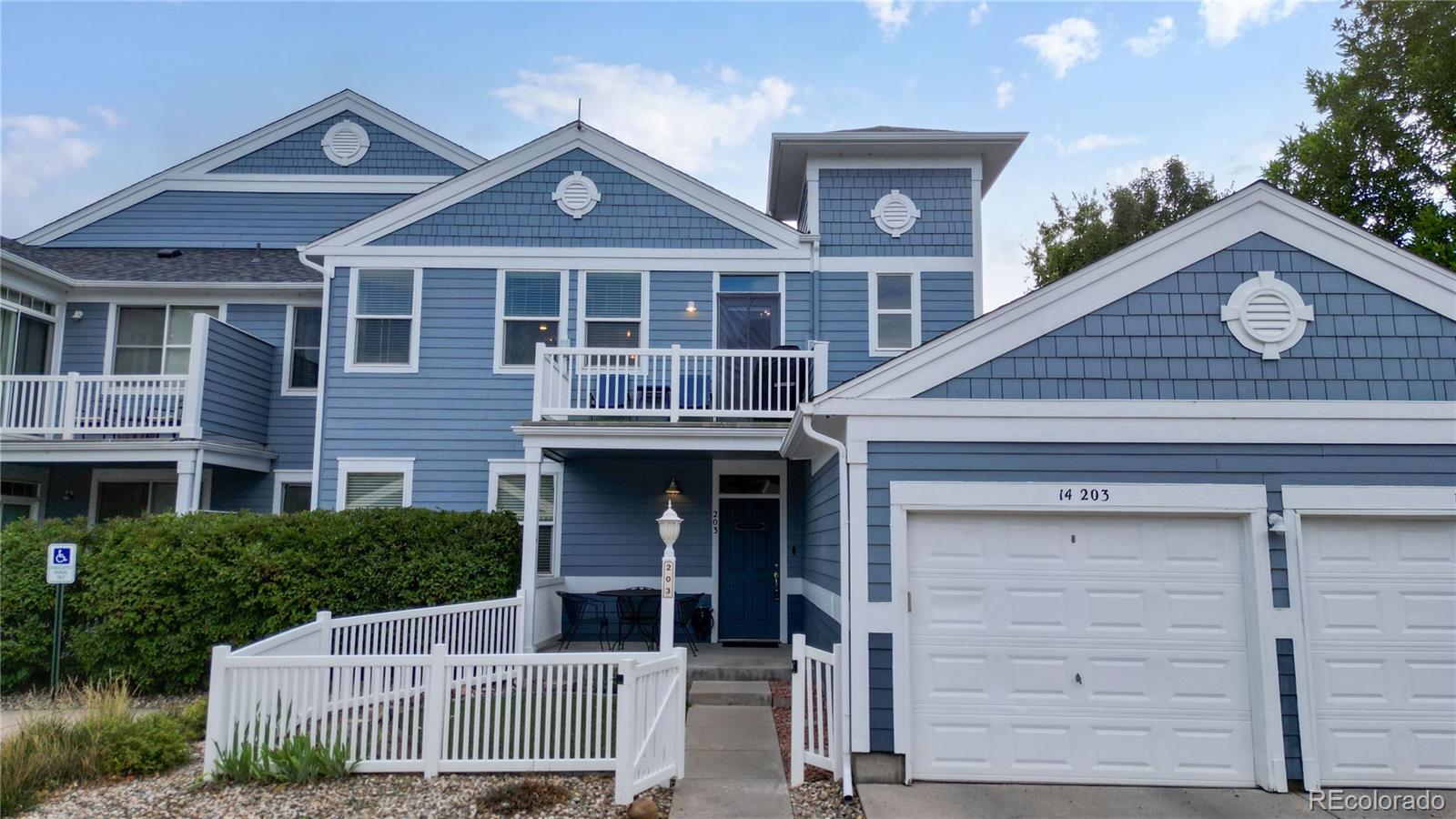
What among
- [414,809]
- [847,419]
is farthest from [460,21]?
[414,809]

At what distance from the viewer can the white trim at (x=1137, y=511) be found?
19.4 feet

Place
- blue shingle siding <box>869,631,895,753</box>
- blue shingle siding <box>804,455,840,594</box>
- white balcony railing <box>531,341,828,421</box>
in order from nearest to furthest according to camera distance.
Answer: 1. blue shingle siding <box>869,631,895,753</box>
2. blue shingle siding <box>804,455,840,594</box>
3. white balcony railing <box>531,341,828,421</box>

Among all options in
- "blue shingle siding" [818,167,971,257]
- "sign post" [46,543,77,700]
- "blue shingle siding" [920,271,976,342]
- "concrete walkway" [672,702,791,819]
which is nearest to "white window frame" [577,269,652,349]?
"blue shingle siding" [818,167,971,257]

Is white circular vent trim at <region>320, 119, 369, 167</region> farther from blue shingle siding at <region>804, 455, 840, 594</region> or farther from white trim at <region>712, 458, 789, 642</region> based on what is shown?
blue shingle siding at <region>804, 455, 840, 594</region>

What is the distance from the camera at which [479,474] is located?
1144 centimetres

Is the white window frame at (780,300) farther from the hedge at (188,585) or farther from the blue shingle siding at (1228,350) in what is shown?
the blue shingle siding at (1228,350)

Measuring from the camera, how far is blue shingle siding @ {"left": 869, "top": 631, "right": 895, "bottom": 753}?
5965 mm

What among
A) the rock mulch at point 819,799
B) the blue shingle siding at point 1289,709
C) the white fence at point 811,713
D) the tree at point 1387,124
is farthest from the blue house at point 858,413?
the tree at point 1387,124

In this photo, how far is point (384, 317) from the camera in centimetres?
1176

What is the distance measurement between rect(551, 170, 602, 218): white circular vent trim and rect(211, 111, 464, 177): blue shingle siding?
360 cm

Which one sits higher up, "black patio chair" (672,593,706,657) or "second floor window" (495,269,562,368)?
"second floor window" (495,269,562,368)

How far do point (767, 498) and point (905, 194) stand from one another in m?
4.87

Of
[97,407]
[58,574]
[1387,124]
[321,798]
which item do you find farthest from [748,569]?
[1387,124]

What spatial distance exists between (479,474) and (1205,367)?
895 cm
